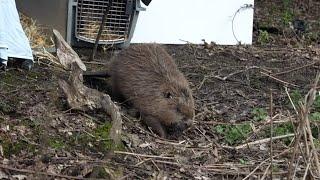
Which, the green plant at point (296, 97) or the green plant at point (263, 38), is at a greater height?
the green plant at point (263, 38)

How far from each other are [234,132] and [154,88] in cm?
70

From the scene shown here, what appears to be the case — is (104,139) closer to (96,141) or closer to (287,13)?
(96,141)

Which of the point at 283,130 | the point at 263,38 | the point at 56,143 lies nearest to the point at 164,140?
the point at 283,130

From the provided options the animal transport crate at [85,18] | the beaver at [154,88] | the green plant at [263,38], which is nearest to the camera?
the beaver at [154,88]

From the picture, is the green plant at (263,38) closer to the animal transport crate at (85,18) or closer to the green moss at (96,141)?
the animal transport crate at (85,18)

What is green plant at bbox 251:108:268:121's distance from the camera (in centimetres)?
593

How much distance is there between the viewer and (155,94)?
5.59 metres

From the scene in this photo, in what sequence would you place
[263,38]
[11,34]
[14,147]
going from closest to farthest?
[14,147]
[11,34]
[263,38]

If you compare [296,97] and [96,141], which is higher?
[296,97]

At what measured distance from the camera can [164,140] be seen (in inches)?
207

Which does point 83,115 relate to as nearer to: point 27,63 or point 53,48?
point 27,63

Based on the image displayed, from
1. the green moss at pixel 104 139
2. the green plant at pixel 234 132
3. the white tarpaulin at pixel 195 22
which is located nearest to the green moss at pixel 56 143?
the green moss at pixel 104 139

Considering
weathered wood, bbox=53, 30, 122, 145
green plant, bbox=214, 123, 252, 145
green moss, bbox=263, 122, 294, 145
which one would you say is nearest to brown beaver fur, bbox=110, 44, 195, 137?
green plant, bbox=214, 123, 252, 145

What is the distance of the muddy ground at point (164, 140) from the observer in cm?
424
